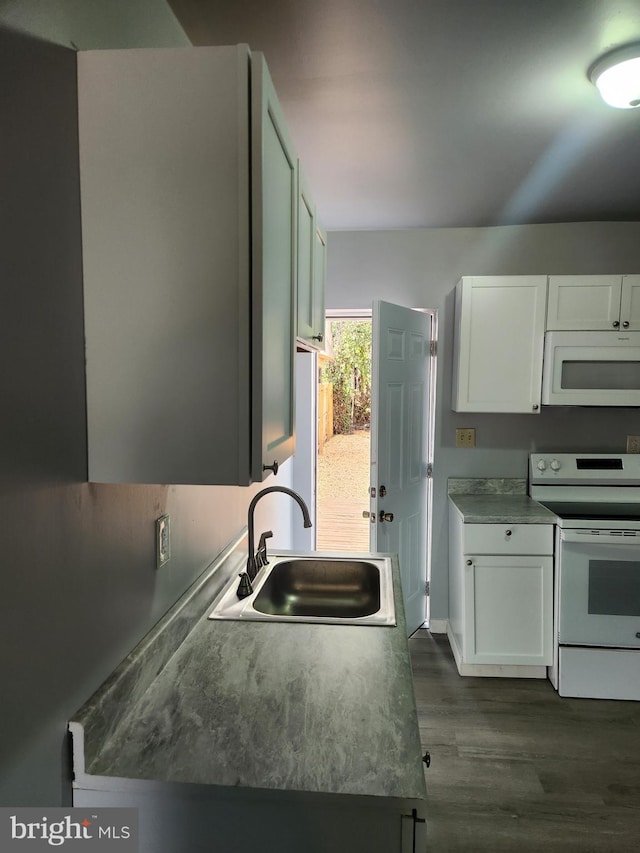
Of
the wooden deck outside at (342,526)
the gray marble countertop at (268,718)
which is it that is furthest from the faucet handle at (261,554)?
the wooden deck outside at (342,526)

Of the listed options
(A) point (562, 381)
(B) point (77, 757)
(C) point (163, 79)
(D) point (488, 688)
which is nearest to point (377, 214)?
(A) point (562, 381)

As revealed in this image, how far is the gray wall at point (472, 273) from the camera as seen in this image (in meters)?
3.02

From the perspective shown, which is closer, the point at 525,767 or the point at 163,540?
the point at 163,540

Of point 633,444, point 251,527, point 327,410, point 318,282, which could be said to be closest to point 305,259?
point 318,282

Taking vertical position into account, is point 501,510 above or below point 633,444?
below

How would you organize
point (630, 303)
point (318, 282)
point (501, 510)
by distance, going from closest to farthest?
point (318, 282) < point (630, 303) < point (501, 510)

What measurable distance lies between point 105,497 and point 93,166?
595mm

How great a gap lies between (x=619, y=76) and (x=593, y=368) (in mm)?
1520

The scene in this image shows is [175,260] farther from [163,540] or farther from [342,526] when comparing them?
[342,526]

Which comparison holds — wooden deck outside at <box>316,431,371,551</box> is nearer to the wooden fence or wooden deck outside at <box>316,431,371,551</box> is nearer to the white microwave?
the wooden fence

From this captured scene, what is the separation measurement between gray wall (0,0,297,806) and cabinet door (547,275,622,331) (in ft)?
7.67

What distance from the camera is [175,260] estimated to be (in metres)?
0.92

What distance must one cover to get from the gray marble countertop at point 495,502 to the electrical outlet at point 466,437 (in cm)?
21

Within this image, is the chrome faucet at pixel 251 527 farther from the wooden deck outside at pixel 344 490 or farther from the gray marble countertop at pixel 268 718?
the wooden deck outside at pixel 344 490
